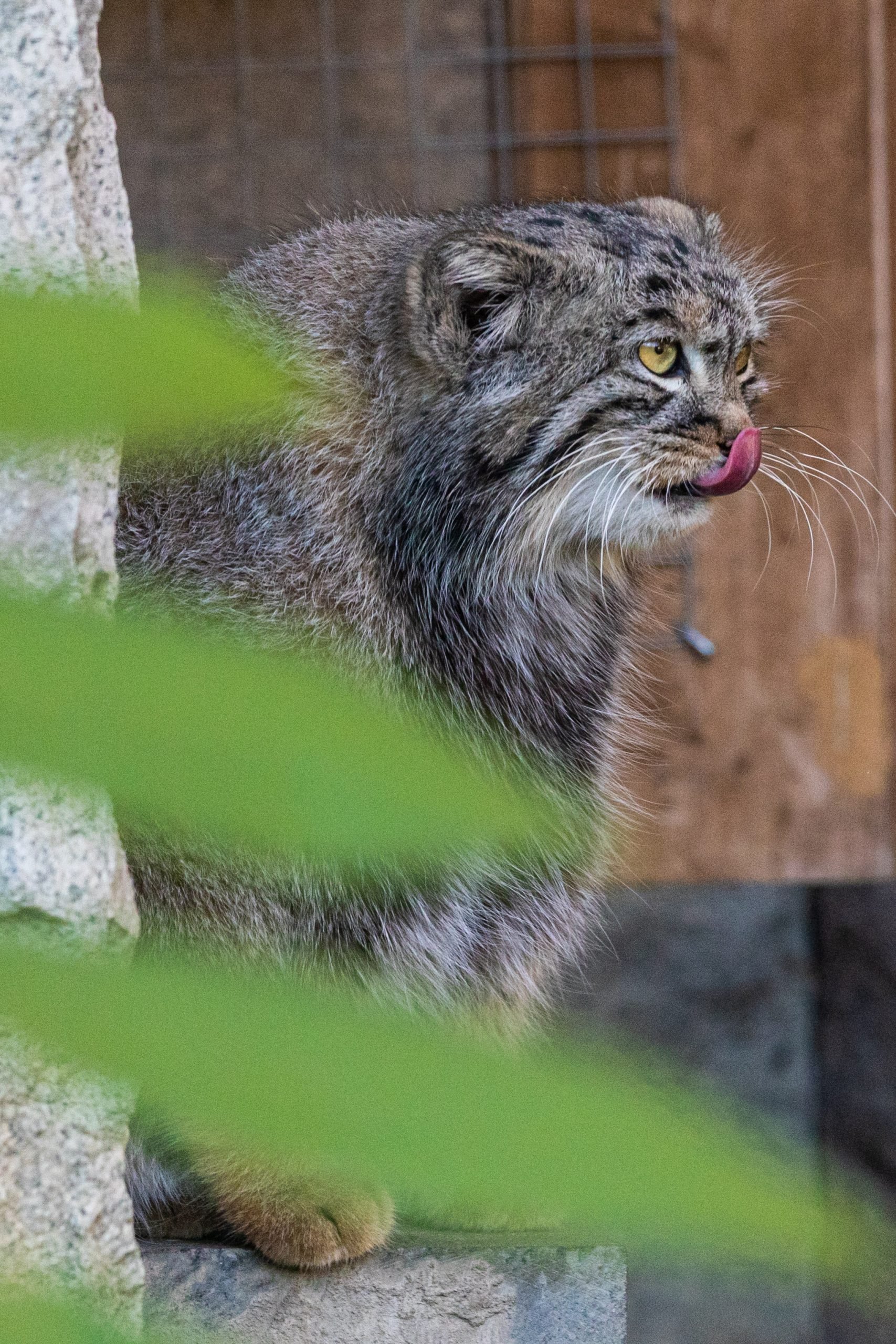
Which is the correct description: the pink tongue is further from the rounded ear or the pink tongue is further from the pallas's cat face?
the rounded ear

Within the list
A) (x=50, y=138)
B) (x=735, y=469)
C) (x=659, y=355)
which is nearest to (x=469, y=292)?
(x=659, y=355)

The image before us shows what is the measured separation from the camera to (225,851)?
142cm

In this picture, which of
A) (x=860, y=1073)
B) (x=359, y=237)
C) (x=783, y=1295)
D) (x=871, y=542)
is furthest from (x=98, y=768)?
(x=783, y=1295)

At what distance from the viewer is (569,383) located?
1707mm

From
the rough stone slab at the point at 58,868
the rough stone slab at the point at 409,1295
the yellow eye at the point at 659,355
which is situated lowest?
the rough stone slab at the point at 409,1295

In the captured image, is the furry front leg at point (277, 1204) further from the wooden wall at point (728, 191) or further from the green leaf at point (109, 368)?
the green leaf at point (109, 368)

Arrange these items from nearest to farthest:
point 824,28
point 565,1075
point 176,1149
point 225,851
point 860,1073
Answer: point 565,1075 < point 225,851 < point 176,1149 < point 824,28 < point 860,1073

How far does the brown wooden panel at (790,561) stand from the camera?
266 centimetres

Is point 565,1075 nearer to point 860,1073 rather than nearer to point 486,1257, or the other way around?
point 486,1257

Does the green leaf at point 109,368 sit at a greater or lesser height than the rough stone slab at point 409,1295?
greater

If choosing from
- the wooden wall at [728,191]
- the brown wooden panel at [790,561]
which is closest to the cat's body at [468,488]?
the wooden wall at [728,191]

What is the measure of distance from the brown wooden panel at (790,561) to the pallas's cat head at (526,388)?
97 cm

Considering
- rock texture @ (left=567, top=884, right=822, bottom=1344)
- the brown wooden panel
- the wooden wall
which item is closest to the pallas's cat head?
the wooden wall

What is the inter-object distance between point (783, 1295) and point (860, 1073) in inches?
20.8
